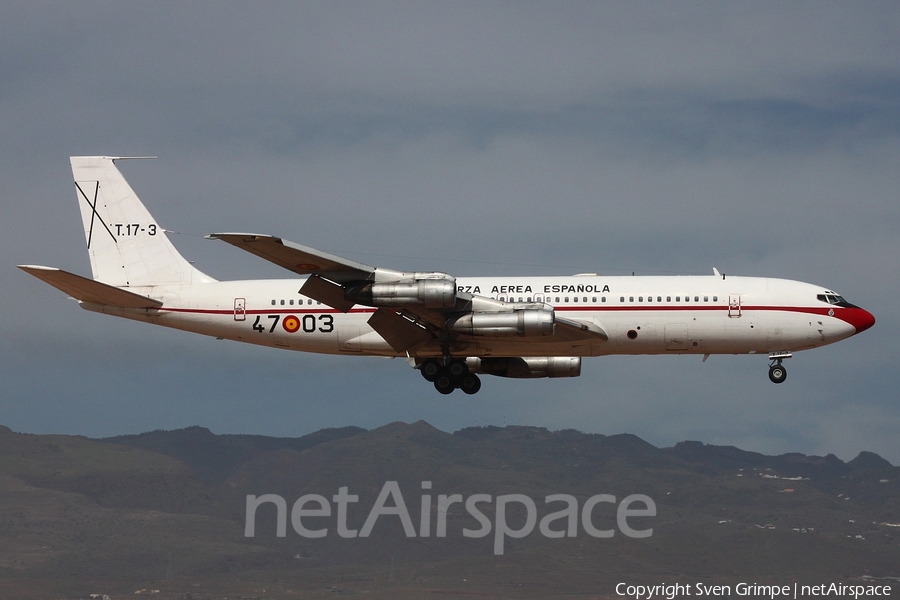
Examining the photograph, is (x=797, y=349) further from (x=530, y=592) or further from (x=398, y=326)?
(x=530, y=592)

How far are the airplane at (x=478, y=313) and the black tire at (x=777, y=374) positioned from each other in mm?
99

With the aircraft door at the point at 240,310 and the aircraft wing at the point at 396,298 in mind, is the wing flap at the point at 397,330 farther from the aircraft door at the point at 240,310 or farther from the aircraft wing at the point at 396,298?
the aircraft door at the point at 240,310

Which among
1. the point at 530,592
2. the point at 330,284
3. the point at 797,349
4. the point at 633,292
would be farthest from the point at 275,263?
the point at 530,592

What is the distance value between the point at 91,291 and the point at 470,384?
58.9ft

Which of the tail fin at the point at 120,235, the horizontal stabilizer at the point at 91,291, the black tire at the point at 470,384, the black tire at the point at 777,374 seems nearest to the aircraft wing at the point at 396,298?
the black tire at the point at 470,384

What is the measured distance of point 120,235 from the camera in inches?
2427

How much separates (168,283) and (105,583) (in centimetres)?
14853

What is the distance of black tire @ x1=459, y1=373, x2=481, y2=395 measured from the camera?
56.6 metres

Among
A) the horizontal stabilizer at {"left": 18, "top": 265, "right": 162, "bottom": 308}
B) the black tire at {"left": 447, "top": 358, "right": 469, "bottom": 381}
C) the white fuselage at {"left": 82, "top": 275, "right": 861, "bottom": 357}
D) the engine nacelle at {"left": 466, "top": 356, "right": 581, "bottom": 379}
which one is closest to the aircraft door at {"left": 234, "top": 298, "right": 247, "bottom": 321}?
the white fuselage at {"left": 82, "top": 275, "right": 861, "bottom": 357}

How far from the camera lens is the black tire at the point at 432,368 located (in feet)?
185

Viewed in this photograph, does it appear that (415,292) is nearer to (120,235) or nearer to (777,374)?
(777,374)

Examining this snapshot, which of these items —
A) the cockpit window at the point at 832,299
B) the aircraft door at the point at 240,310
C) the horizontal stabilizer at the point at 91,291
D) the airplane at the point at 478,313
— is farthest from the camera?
the aircraft door at the point at 240,310

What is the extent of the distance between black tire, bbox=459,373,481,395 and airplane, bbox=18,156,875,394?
Answer: 2.3 inches

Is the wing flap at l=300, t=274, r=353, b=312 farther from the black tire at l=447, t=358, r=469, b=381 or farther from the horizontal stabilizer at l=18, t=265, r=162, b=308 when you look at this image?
the horizontal stabilizer at l=18, t=265, r=162, b=308
